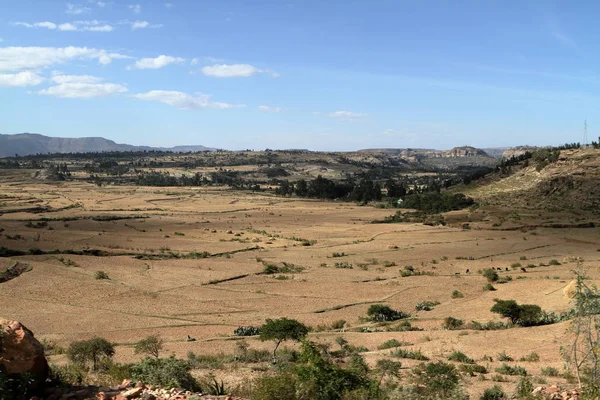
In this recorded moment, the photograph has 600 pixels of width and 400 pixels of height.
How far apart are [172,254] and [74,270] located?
36.3 ft

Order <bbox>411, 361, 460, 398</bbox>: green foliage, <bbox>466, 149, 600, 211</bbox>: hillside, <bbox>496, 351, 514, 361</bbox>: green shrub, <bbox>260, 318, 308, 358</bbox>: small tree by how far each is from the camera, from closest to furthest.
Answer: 1. <bbox>411, 361, 460, 398</bbox>: green foliage
2. <bbox>496, 351, 514, 361</bbox>: green shrub
3. <bbox>260, 318, 308, 358</bbox>: small tree
4. <bbox>466, 149, 600, 211</bbox>: hillside

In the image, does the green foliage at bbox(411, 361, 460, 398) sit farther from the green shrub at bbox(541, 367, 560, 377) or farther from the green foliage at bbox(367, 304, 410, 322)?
the green foliage at bbox(367, 304, 410, 322)

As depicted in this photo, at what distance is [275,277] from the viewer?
129 feet

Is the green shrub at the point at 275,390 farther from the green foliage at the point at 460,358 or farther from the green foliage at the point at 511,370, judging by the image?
the green foliage at the point at 460,358

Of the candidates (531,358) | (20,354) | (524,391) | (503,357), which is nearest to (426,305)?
(503,357)

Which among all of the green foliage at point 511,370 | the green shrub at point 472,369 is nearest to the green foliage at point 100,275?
the green shrub at point 472,369

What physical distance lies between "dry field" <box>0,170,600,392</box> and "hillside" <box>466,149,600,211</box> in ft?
25.6

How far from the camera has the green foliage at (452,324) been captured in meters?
25.1

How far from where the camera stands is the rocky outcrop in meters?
10.4

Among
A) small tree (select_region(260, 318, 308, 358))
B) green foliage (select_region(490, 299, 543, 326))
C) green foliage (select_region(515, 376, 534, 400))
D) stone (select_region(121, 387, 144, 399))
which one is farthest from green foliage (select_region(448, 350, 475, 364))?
stone (select_region(121, 387, 144, 399))

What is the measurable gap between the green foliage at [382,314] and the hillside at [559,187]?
6195 centimetres

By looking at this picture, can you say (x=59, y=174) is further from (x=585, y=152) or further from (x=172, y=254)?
(x=585, y=152)

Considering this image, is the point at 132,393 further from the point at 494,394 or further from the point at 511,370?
the point at 511,370

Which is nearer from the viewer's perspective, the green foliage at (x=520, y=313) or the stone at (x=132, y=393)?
the stone at (x=132, y=393)
